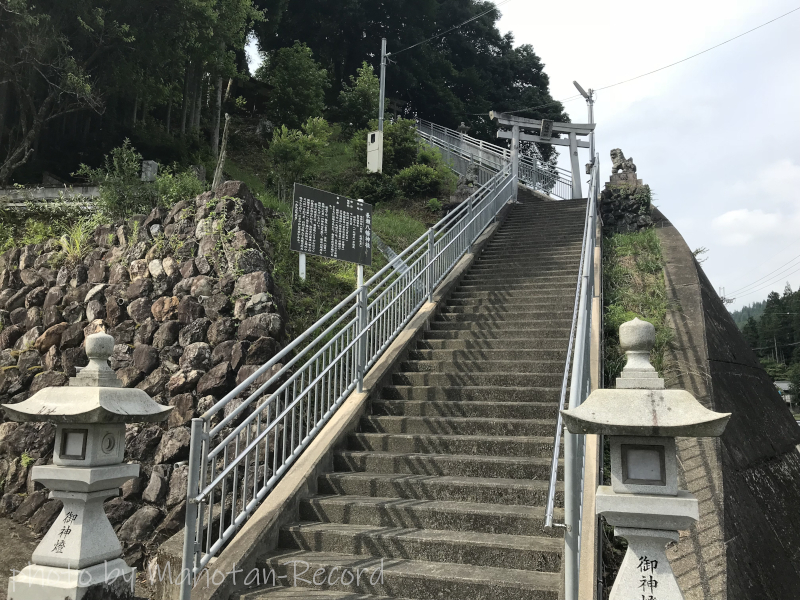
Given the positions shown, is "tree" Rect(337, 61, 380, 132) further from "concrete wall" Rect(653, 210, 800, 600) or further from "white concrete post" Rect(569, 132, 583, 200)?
"concrete wall" Rect(653, 210, 800, 600)

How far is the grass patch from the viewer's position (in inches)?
287

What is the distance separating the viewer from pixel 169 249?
319 inches

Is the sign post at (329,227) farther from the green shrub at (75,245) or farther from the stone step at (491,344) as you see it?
the green shrub at (75,245)

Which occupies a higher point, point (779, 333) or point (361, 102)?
point (361, 102)

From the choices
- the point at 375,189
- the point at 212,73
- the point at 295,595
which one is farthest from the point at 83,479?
the point at 212,73

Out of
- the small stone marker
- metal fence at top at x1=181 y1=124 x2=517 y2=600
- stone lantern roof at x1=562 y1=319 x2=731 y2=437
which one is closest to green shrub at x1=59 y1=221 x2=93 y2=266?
the small stone marker

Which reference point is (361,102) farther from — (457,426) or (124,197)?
(457,426)

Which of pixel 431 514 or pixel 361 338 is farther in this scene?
pixel 361 338

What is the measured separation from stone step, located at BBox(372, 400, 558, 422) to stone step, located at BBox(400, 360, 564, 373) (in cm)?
81

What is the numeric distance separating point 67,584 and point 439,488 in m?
2.70

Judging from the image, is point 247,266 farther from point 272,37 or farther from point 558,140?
point 272,37

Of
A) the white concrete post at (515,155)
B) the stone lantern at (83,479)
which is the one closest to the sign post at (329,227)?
the stone lantern at (83,479)

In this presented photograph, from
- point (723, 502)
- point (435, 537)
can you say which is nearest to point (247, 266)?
point (435, 537)

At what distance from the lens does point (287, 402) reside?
217 inches
